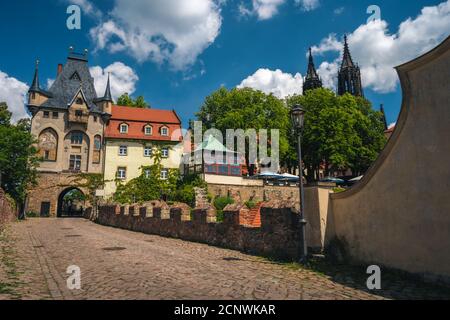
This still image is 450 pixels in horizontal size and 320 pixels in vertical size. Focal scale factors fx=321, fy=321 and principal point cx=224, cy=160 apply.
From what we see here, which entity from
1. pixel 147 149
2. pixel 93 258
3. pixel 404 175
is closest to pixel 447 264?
pixel 404 175

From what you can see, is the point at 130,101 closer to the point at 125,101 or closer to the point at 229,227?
the point at 125,101

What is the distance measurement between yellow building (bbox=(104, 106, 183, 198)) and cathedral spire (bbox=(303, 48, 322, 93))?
146ft

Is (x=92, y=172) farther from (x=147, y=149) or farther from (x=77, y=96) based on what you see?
(x=77, y=96)

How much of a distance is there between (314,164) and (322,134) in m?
5.57

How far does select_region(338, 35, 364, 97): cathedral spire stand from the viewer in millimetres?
79250

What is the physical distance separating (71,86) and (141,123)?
1159cm

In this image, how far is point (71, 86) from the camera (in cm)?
4578

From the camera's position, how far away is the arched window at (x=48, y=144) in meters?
40.3

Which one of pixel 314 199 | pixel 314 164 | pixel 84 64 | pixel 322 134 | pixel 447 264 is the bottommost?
pixel 447 264

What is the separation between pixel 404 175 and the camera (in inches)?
281

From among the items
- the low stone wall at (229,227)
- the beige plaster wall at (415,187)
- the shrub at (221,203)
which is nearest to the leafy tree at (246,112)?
the shrub at (221,203)

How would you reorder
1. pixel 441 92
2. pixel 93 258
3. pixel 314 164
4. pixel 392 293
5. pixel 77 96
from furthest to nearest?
pixel 314 164 < pixel 77 96 < pixel 93 258 < pixel 441 92 < pixel 392 293

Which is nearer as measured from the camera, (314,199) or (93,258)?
(314,199)

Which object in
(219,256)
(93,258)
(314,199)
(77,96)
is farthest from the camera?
(77,96)
